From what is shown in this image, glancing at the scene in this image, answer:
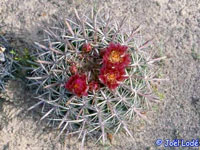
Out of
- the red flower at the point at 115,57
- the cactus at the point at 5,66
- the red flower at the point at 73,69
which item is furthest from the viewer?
the cactus at the point at 5,66

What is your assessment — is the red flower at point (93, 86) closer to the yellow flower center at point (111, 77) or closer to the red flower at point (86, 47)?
the yellow flower center at point (111, 77)

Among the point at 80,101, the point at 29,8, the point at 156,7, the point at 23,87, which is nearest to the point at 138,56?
the point at 80,101

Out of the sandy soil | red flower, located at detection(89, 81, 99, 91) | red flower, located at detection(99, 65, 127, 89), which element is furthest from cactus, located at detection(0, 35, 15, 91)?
red flower, located at detection(99, 65, 127, 89)

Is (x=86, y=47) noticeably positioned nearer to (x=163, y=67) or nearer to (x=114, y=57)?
(x=114, y=57)

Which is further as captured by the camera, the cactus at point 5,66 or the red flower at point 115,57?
the cactus at point 5,66

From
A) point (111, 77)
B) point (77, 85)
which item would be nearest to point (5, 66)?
point (77, 85)

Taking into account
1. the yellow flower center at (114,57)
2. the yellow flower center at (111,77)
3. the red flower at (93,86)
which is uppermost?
the yellow flower center at (114,57)

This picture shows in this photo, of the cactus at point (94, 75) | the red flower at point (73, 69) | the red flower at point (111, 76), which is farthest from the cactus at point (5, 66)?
the red flower at point (111, 76)
